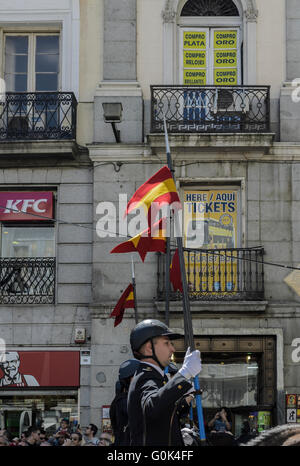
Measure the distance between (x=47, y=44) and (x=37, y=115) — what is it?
5.87 feet

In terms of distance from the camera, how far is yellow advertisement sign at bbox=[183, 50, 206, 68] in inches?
754

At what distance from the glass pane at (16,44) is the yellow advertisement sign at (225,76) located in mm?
4259

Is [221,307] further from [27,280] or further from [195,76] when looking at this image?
[195,76]

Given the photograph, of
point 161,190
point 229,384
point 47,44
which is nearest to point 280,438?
point 161,190

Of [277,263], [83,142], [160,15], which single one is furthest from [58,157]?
[277,263]

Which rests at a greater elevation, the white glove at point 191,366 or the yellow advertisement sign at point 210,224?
the yellow advertisement sign at point 210,224

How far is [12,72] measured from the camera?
1961 cm

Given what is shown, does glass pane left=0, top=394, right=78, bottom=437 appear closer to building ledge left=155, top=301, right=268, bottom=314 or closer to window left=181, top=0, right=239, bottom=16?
building ledge left=155, top=301, right=268, bottom=314

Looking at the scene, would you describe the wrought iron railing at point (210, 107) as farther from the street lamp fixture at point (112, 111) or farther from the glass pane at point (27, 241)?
the glass pane at point (27, 241)

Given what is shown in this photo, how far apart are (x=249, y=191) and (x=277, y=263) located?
159cm

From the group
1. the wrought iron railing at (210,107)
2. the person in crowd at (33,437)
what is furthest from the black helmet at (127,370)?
the wrought iron railing at (210,107)

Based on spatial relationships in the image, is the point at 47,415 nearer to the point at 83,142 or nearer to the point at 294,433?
the point at 83,142

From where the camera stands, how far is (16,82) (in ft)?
64.2

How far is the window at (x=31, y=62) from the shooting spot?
19.5m
